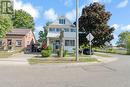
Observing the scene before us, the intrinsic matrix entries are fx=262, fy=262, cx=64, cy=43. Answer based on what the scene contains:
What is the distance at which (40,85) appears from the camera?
11.0 m

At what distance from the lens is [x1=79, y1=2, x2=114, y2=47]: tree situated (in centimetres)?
4872

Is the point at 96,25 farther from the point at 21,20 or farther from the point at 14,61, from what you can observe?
the point at 21,20

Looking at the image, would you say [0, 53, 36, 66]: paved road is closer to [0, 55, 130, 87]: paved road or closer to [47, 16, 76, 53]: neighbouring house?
[0, 55, 130, 87]: paved road

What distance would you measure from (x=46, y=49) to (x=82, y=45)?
58.9 ft

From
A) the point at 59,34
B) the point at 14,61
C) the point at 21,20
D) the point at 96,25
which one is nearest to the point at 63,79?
the point at 14,61

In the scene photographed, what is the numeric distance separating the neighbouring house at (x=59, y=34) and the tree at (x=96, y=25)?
235 cm

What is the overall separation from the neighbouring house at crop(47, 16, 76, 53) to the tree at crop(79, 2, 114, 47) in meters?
2.35

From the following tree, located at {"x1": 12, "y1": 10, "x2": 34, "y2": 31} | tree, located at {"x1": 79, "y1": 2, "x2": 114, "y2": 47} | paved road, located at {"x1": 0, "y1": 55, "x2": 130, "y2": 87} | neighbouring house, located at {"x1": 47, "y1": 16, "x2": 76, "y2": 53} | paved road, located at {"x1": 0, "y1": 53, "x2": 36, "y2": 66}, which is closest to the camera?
paved road, located at {"x1": 0, "y1": 55, "x2": 130, "y2": 87}

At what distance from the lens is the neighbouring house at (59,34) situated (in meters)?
47.5

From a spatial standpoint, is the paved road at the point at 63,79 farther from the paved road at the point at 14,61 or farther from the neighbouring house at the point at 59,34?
the neighbouring house at the point at 59,34

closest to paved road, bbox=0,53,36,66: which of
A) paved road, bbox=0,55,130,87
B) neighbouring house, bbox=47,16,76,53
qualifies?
paved road, bbox=0,55,130,87

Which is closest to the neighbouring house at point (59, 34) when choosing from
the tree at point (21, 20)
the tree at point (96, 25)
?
the tree at point (96, 25)

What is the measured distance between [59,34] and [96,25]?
23.3 feet

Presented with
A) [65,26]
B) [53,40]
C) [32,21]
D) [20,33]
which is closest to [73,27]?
[65,26]
